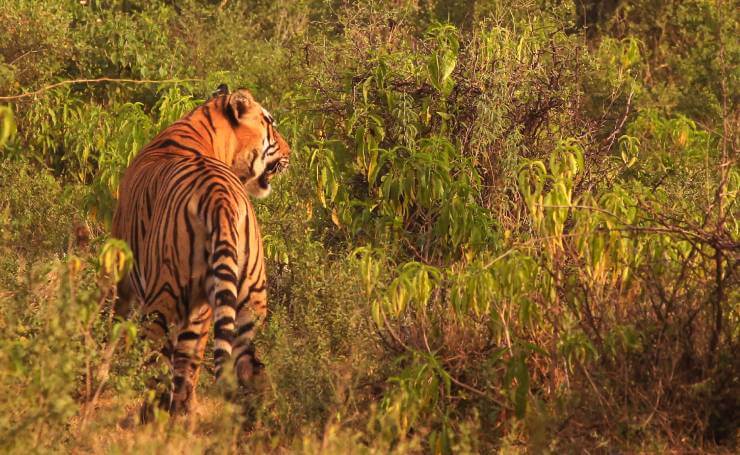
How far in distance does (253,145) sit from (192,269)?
58.5 inches

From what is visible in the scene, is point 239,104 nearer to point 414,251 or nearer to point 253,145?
point 253,145

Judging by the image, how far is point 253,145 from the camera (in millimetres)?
7066

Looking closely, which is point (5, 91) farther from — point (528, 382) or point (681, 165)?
point (528, 382)

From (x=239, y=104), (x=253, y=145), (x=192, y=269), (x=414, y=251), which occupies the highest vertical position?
(x=239, y=104)

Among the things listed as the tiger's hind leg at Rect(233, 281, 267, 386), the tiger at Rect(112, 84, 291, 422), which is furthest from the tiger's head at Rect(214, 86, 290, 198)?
the tiger's hind leg at Rect(233, 281, 267, 386)

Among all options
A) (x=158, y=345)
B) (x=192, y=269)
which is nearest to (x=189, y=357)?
(x=158, y=345)

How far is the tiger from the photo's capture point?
5570mm

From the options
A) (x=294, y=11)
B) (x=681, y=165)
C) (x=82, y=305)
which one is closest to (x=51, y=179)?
(x=681, y=165)

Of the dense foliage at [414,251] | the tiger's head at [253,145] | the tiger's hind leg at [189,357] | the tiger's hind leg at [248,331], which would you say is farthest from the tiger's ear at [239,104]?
the tiger's hind leg at [189,357]

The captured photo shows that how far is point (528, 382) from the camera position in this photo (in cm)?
514

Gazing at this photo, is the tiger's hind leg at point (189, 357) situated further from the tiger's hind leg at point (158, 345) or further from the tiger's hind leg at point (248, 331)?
the tiger's hind leg at point (248, 331)

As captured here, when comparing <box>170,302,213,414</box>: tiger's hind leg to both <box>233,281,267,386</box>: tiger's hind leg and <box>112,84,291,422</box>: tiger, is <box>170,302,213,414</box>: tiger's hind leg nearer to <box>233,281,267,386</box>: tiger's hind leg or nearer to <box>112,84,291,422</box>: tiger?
<box>112,84,291,422</box>: tiger

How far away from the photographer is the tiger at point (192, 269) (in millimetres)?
5570

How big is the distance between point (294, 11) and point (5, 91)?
649cm
